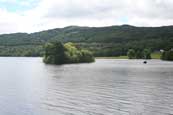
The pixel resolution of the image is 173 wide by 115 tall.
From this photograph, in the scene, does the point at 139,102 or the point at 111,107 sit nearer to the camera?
the point at 111,107

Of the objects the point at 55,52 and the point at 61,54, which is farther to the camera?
the point at 61,54

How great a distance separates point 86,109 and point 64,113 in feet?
10.2

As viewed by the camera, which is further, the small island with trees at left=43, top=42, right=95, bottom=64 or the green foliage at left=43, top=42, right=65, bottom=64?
the small island with trees at left=43, top=42, right=95, bottom=64

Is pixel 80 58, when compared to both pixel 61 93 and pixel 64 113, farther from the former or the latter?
pixel 64 113

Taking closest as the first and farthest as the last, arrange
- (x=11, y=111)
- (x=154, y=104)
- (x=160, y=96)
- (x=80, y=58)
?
1. (x=11, y=111)
2. (x=154, y=104)
3. (x=160, y=96)
4. (x=80, y=58)

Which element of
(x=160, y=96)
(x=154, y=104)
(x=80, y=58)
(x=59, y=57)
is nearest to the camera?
(x=154, y=104)

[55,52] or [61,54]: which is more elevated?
[55,52]

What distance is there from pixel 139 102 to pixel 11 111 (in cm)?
1548

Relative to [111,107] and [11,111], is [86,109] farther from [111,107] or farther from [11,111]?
[11,111]

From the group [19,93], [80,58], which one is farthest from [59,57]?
[19,93]

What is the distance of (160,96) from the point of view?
4716 cm

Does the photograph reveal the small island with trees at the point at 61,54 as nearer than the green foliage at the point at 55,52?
No

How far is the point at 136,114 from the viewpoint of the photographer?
34.5m

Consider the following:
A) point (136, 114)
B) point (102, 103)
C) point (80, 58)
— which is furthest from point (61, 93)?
point (80, 58)
